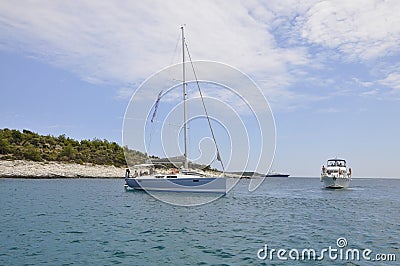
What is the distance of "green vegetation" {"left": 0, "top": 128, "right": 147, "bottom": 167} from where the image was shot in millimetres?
125438

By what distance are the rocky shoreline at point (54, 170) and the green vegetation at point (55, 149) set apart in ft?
21.6

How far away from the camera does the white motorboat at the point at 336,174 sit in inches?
3194

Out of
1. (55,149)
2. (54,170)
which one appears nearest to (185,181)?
(54,170)

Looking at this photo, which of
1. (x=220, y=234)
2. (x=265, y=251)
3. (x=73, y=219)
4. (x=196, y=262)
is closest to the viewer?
(x=196, y=262)

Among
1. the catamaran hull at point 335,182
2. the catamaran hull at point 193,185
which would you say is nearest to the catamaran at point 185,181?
the catamaran hull at point 193,185

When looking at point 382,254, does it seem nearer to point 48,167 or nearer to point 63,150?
point 48,167

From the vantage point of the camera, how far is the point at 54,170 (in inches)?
4636

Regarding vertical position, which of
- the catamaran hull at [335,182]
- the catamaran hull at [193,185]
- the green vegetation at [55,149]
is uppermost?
the green vegetation at [55,149]

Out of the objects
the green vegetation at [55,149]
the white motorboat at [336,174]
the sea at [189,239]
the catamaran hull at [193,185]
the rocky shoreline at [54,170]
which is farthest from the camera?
the green vegetation at [55,149]

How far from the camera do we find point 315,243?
21266mm

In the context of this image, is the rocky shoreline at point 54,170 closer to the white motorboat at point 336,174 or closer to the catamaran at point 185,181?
the catamaran at point 185,181

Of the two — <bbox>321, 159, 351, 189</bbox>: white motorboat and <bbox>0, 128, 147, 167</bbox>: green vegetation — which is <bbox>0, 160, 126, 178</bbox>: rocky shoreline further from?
<bbox>321, 159, 351, 189</bbox>: white motorboat

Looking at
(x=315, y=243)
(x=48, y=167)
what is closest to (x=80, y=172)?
(x=48, y=167)

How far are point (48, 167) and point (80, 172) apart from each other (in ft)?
37.0
